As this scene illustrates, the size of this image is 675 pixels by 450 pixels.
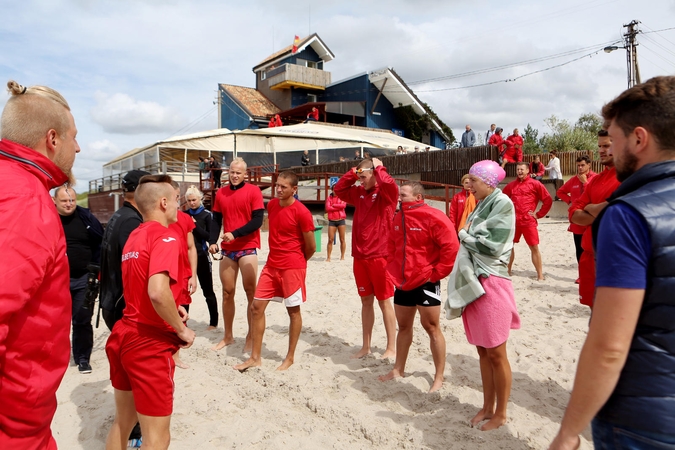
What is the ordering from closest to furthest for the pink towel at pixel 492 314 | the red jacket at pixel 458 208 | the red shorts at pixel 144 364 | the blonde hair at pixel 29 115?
the blonde hair at pixel 29 115
the red shorts at pixel 144 364
the pink towel at pixel 492 314
the red jacket at pixel 458 208

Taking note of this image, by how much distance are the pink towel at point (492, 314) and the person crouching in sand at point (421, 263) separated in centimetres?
59

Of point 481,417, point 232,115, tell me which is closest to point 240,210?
point 481,417

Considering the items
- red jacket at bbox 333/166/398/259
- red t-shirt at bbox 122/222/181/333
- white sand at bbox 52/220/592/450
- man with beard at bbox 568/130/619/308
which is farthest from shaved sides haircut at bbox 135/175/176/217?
man with beard at bbox 568/130/619/308

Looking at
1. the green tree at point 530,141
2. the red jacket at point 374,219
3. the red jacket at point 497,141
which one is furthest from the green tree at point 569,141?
the red jacket at point 374,219

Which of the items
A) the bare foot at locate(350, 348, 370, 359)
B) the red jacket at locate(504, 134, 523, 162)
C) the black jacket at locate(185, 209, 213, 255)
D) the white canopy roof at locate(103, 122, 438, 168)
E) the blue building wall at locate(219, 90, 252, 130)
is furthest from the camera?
the blue building wall at locate(219, 90, 252, 130)

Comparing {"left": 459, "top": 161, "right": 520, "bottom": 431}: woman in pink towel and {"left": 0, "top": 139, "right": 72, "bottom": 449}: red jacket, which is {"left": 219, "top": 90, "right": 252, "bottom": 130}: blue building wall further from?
{"left": 0, "top": 139, "right": 72, "bottom": 449}: red jacket

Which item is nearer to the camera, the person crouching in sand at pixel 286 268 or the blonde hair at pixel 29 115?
the blonde hair at pixel 29 115

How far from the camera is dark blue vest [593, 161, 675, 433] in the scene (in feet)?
4.31

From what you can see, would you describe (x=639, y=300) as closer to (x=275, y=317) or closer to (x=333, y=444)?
(x=333, y=444)

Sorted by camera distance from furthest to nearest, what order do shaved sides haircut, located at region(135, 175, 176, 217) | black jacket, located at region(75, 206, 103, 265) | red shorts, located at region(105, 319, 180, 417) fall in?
black jacket, located at region(75, 206, 103, 265) → shaved sides haircut, located at region(135, 175, 176, 217) → red shorts, located at region(105, 319, 180, 417)

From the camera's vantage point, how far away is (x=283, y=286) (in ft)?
15.6

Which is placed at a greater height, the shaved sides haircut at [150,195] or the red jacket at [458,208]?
the shaved sides haircut at [150,195]

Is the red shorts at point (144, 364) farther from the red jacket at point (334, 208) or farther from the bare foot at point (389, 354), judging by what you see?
the red jacket at point (334, 208)

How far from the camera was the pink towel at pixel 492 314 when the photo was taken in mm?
3301
